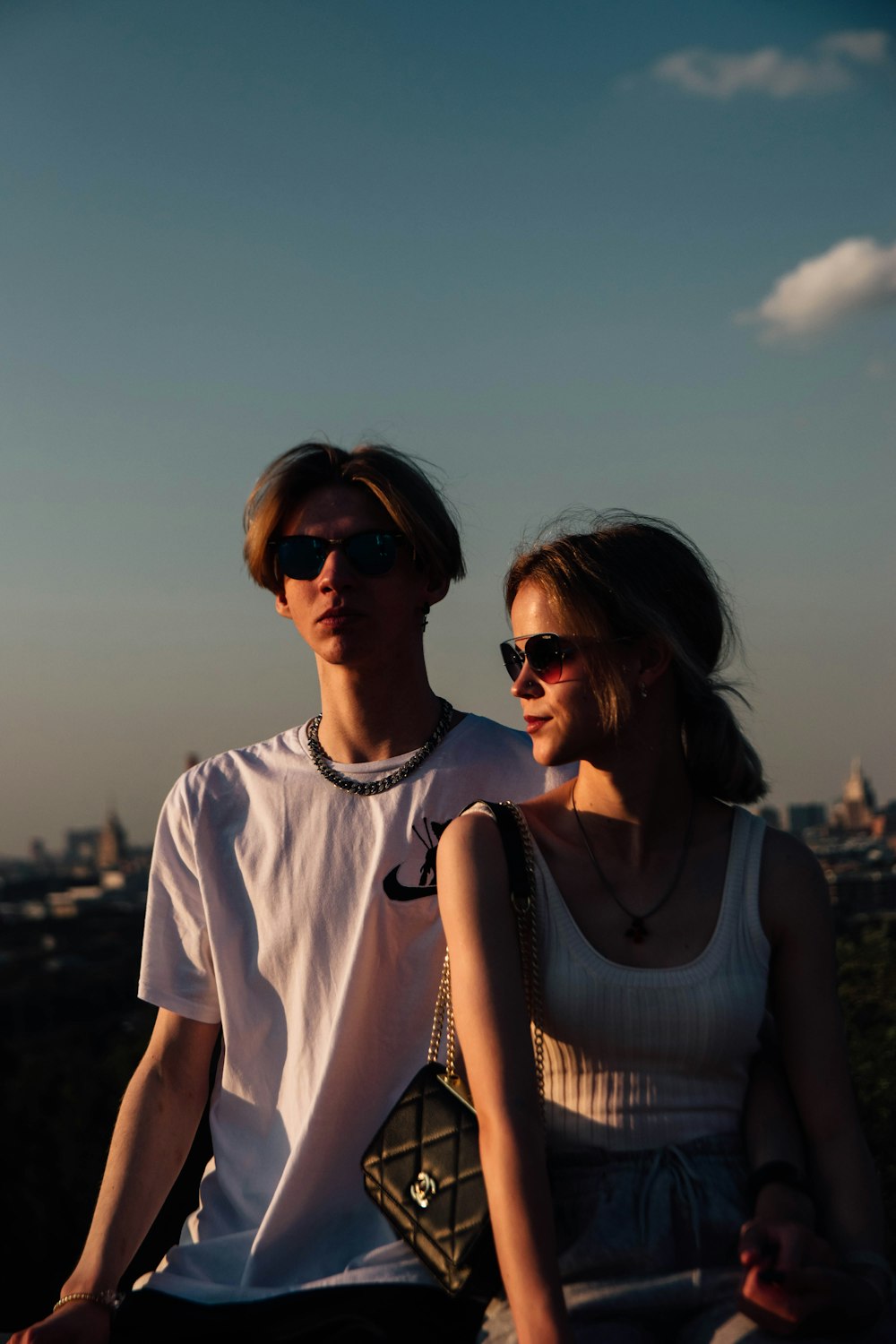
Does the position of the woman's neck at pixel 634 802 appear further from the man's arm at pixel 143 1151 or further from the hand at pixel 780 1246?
the man's arm at pixel 143 1151

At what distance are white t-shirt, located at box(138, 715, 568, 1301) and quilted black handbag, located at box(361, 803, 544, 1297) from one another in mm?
251

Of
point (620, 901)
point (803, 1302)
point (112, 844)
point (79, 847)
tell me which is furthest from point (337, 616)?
point (79, 847)

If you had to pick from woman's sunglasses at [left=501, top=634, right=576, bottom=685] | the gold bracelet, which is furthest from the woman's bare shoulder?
the gold bracelet

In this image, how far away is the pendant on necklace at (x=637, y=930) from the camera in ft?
10.4

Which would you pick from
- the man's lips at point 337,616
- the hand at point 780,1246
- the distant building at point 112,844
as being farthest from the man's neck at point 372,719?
the distant building at point 112,844

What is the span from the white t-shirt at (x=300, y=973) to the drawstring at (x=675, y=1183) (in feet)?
2.14

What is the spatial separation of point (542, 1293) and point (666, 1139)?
47 cm

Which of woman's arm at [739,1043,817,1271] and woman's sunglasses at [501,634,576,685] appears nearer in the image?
woman's arm at [739,1043,817,1271]

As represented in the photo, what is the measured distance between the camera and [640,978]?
307 cm

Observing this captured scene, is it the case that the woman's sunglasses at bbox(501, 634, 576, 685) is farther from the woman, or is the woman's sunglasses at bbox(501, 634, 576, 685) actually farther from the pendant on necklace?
the pendant on necklace

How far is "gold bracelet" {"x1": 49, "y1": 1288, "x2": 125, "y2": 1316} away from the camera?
3488 millimetres

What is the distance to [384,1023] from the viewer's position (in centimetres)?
368

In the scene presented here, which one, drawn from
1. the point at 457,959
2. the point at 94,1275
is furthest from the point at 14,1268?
the point at 457,959

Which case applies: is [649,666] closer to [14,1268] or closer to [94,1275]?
[94,1275]
